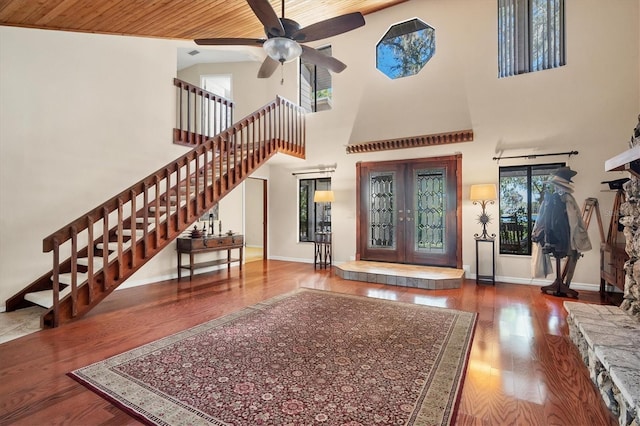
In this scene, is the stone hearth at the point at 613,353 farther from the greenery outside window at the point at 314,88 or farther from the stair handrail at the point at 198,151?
A: the greenery outside window at the point at 314,88

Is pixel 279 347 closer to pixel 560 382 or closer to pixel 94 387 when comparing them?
pixel 94 387

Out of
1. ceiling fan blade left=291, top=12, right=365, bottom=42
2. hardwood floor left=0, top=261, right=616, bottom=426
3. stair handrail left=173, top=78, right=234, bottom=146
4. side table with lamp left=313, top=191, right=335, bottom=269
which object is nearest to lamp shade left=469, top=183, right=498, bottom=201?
hardwood floor left=0, top=261, right=616, bottom=426

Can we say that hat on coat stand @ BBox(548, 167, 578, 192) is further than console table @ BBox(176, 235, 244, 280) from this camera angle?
No

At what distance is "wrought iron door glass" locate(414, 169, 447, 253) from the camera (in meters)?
6.08

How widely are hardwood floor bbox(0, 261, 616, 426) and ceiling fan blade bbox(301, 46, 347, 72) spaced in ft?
10.5

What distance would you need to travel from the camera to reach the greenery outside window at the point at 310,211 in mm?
7562

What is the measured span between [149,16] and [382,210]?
515 cm

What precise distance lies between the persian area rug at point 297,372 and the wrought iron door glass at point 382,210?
3093 millimetres

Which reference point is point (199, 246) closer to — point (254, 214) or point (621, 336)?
point (254, 214)

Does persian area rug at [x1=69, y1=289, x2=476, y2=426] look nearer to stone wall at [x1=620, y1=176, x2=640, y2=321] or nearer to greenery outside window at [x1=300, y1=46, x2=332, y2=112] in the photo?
stone wall at [x1=620, y1=176, x2=640, y2=321]

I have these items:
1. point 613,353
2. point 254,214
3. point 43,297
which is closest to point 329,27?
point 613,353

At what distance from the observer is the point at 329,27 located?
10.2ft

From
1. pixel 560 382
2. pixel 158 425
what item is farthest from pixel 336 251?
pixel 158 425

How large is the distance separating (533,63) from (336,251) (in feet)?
16.9
